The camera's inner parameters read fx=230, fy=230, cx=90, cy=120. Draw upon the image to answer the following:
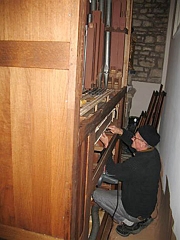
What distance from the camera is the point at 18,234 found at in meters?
1.38

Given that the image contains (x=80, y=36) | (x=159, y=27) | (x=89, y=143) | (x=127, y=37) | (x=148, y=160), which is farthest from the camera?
(x=159, y=27)

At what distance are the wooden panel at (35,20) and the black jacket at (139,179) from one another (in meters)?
1.62

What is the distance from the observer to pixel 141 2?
20.4ft

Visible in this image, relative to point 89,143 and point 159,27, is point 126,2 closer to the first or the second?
point 89,143

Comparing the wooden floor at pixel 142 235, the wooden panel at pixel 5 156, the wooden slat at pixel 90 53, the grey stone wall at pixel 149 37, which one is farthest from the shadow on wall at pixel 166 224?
the grey stone wall at pixel 149 37

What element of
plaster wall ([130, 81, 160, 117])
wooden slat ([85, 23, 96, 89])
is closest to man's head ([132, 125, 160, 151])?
wooden slat ([85, 23, 96, 89])

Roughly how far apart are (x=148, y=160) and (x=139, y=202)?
0.55 meters

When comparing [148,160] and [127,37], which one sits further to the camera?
[127,37]

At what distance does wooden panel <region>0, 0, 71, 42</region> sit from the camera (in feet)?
3.39

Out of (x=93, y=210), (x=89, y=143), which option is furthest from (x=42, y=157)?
(x=93, y=210)

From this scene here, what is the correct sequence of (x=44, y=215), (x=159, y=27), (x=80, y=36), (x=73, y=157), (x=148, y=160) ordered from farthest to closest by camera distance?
(x=159, y=27) < (x=148, y=160) < (x=44, y=215) < (x=73, y=157) < (x=80, y=36)

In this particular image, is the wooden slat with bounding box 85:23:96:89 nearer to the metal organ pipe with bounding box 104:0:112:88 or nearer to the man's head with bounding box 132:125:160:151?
the metal organ pipe with bounding box 104:0:112:88

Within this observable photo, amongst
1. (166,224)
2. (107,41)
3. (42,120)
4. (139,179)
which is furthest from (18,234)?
(107,41)

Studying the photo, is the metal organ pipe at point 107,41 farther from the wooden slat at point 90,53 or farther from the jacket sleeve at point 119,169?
the jacket sleeve at point 119,169
